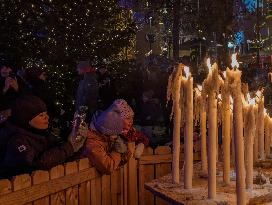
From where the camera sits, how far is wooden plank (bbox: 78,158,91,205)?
15.1 ft

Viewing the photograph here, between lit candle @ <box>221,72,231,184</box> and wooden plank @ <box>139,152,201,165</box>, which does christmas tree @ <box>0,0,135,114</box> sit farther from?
lit candle @ <box>221,72,231,184</box>

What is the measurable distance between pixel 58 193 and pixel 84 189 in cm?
47

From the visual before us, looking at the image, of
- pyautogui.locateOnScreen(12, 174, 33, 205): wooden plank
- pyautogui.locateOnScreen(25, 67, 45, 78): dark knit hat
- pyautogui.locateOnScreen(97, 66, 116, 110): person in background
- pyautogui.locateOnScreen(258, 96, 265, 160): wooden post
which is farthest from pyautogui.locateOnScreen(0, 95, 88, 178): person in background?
pyautogui.locateOnScreen(97, 66, 116, 110): person in background

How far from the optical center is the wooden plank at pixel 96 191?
482 centimetres

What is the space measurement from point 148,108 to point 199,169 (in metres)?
7.59

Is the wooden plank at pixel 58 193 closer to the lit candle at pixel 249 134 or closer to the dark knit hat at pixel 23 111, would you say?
the dark knit hat at pixel 23 111

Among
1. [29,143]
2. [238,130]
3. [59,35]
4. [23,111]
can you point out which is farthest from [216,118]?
[59,35]

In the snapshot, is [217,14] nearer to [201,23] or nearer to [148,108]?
[201,23]

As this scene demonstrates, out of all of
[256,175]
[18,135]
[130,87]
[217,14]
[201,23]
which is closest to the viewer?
[256,175]

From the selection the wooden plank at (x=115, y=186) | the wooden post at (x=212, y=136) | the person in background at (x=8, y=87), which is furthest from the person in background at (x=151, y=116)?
the wooden post at (x=212, y=136)

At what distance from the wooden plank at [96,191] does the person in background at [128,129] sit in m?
0.67

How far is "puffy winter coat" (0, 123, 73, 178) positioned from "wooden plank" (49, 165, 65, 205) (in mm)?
65

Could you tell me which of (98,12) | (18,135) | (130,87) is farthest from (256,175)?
(130,87)

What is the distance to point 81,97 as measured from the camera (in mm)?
10102
